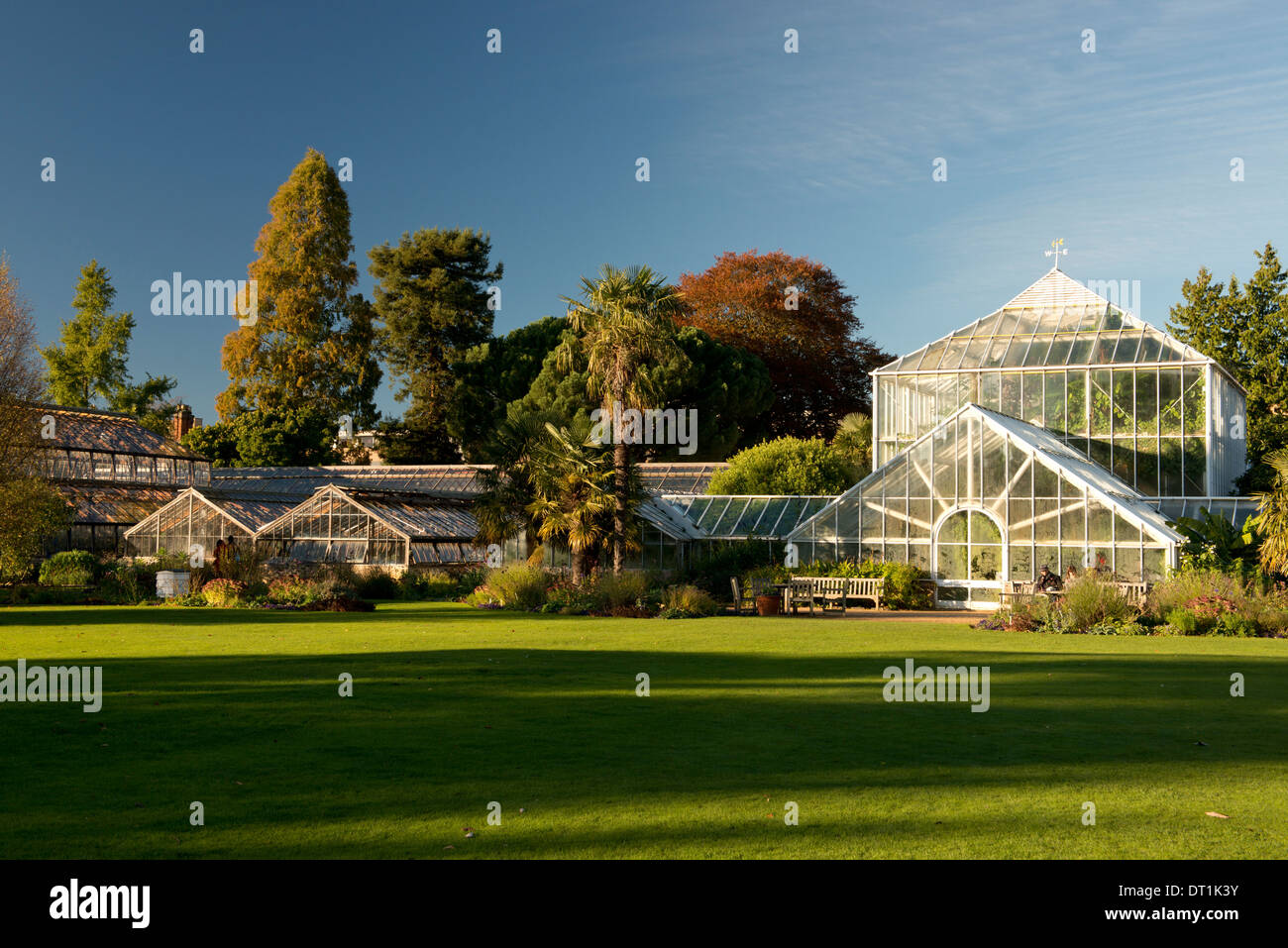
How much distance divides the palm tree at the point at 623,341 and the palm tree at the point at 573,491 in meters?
0.52

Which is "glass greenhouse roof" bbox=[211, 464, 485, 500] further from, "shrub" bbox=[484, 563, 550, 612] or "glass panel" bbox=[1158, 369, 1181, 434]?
"glass panel" bbox=[1158, 369, 1181, 434]

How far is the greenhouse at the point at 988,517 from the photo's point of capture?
92.8ft

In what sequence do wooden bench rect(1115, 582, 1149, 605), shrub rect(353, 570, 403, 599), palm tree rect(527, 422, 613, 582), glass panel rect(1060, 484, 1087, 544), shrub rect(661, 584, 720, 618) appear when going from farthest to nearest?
1. shrub rect(353, 570, 403, 599)
2. palm tree rect(527, 422, 613, 582)
3. glass panel rect(1060, 484, 1087, 544)
4. shrub rect(661, 584, 720, 618)
5. wooden bench rect(1115, 582, 1149, 605)

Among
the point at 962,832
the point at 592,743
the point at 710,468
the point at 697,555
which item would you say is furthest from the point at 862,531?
the point at 962,832

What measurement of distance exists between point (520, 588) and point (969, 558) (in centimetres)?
1227

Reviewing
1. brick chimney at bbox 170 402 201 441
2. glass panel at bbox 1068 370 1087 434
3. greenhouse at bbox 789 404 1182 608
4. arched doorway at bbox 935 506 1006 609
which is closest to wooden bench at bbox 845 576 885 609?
greenhouse at bbox 789 404 1182 608

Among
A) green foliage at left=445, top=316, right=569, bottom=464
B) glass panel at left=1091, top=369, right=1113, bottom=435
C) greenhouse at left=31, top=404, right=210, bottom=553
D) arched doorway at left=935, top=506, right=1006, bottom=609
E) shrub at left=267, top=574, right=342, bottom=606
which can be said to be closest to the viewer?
shrub at left=267, top=574, right=342, bottom=606

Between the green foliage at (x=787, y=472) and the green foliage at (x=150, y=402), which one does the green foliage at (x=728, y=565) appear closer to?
the green foliage at (x=787, y=472)

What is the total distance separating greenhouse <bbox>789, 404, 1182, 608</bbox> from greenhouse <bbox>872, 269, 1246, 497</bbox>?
4373 millimetres

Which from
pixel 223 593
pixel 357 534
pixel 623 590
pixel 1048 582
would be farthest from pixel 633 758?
pixel 357 534

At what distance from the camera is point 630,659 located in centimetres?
1645

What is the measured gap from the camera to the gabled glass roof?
36.3 metres

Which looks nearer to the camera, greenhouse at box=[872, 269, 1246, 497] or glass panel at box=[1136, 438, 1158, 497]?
greenhouse at box=[872, 269, 1246, 497]

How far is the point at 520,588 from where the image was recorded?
94.4 ft
